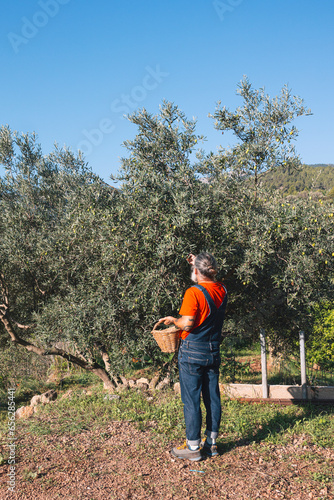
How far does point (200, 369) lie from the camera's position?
423 cm

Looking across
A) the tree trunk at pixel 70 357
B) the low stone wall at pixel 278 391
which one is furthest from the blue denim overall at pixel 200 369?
the tree trunk at pixel 70 357

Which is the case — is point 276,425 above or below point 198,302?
below

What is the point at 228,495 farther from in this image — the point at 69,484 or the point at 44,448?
the point at 44,448

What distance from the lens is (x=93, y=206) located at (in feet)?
21.9

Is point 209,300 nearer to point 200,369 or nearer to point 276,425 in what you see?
point 200,369

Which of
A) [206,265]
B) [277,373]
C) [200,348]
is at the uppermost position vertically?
[206,265]

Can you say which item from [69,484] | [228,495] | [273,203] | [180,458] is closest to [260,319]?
[273,203]

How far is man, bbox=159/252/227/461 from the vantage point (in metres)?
4.13

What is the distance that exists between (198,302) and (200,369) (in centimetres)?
76

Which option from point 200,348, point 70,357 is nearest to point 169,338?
point 200,348

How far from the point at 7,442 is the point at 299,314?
4983 millimetres
